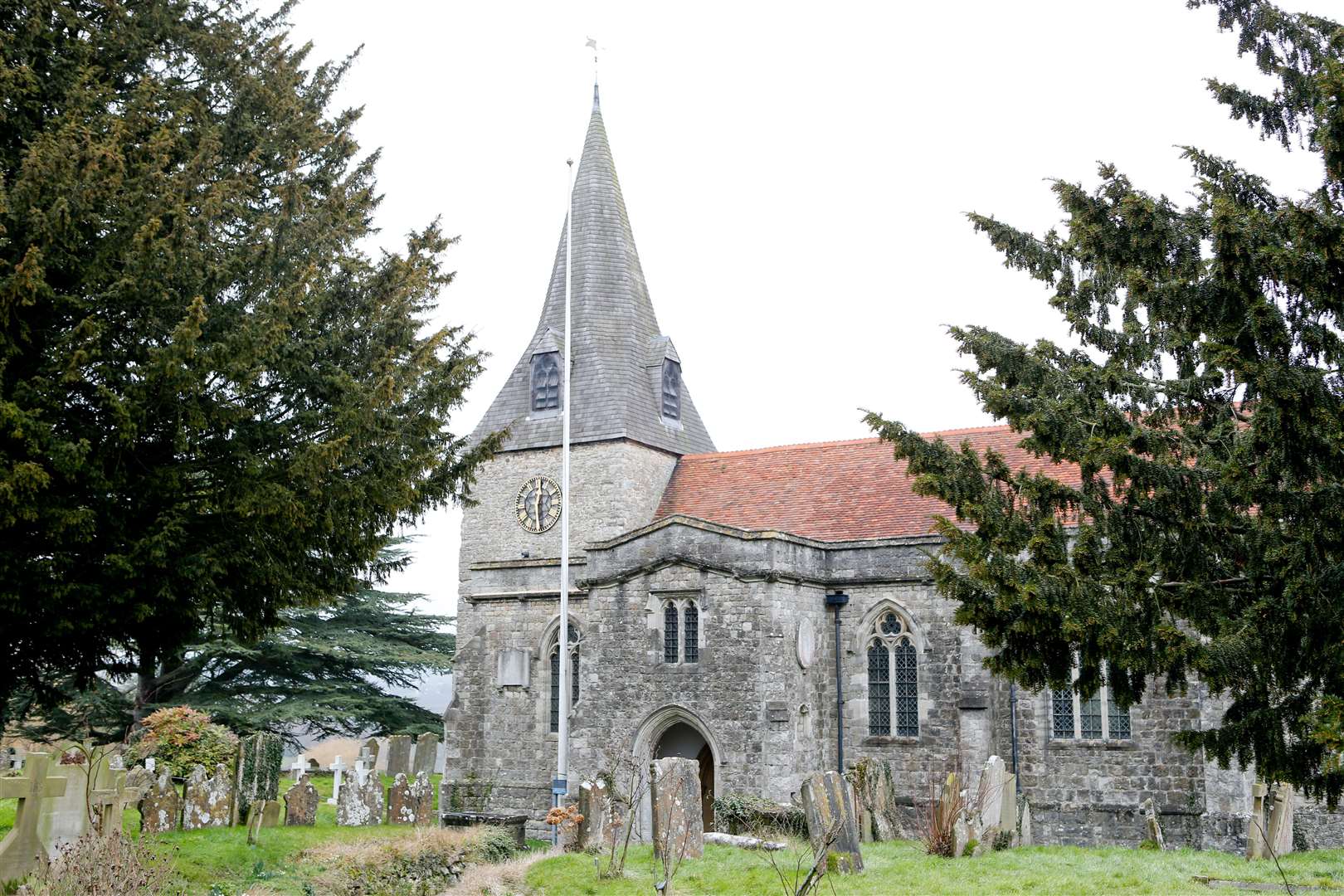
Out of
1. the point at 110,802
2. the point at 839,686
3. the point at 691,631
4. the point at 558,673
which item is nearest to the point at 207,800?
the point at 110,802

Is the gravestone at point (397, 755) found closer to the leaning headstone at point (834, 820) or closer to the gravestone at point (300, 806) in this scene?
the gravestone at point (300, 806)

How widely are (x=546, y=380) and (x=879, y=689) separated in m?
11.4

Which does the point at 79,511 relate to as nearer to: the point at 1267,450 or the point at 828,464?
the point at 1267,450

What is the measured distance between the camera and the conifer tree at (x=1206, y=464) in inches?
358

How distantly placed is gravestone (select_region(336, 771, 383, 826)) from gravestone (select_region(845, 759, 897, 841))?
8078 mm

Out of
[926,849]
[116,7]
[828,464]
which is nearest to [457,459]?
[116,7]

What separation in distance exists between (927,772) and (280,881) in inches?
472

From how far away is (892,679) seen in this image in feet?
71.7

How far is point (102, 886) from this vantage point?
874 cm

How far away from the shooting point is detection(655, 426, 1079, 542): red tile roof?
23.5 m

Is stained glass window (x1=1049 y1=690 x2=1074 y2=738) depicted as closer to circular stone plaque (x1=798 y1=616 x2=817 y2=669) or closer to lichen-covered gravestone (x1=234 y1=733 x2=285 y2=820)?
circular stone plaque (x1=798 y1=616 x2=817 y2=669)

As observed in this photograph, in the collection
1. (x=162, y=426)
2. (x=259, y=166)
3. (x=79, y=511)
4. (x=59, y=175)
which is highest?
(x=259, y=166)

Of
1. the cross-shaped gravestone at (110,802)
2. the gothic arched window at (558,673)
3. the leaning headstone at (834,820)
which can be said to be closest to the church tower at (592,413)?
the gothic arched window at (558,673)

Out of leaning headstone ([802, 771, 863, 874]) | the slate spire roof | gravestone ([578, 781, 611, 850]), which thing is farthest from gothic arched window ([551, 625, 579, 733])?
leaning headstone ([802, 771, 863, 874])
